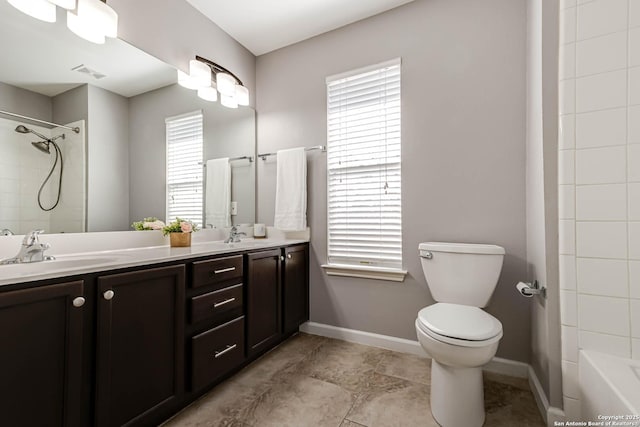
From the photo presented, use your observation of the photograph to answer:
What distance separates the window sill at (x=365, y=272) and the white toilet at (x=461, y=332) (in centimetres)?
38

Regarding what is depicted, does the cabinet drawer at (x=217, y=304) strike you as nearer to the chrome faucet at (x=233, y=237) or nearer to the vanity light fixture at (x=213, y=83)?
the chrome faucet at (x=233, y=237)

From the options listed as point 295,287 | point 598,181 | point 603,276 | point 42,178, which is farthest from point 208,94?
point 603,276

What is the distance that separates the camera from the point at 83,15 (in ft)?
4.63

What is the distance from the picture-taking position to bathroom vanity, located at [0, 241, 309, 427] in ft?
2.92

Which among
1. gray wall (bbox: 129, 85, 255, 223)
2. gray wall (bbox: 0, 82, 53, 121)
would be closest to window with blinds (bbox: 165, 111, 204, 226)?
gray wall (bbox: 129, 85, 255, 223)

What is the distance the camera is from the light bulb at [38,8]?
1288mm

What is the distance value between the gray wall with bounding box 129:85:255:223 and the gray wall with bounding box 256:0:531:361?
1.93 ft

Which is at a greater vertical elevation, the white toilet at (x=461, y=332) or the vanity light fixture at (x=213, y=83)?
the vanity light fixture at (x=213, y=83)

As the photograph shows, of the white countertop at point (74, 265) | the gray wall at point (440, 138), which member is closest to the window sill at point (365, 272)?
the gray wall at point (440, 138)

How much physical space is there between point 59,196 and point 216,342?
42.5 inches

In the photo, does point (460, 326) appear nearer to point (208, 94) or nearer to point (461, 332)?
point (461, 332)

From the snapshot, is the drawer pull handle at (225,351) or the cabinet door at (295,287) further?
the cabinet door at (295,287)

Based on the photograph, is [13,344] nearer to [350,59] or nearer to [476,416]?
[476,416]

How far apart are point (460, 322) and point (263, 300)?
3.88ft
